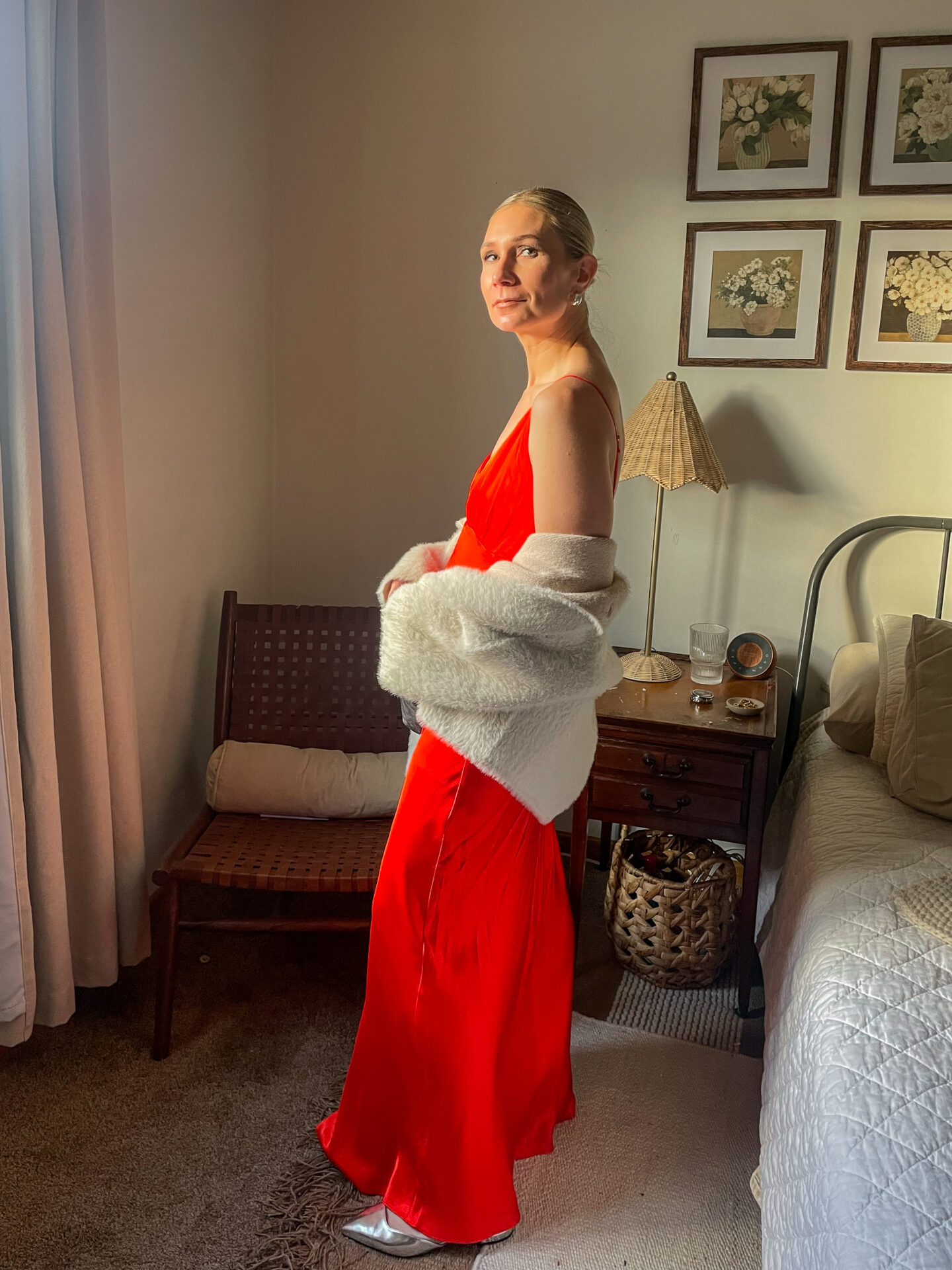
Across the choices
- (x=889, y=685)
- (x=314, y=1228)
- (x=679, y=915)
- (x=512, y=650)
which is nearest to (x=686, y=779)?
(x=679, y=915)

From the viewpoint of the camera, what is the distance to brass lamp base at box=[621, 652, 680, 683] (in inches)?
87.3

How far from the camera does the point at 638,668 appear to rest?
224 centimetres

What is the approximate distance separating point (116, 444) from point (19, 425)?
0.82 ft

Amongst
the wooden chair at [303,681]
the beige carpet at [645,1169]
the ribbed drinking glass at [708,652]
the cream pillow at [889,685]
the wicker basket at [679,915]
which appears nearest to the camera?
the beige carpet at [645,1169]

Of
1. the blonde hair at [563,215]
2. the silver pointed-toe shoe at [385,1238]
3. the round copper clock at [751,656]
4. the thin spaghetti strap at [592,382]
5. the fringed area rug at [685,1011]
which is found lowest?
the silver pointed-toe shoe at [385,1238]

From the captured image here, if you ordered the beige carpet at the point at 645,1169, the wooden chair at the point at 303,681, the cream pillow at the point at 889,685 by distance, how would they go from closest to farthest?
the beige carpet at the point at 645,1169 < the cream pillow at the point at 889,685 < the wooden chair at the point at 303,681

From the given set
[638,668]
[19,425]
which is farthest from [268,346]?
[638,668]

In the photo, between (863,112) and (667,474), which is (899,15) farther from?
(667,474)

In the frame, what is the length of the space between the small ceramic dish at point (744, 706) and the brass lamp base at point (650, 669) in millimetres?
181

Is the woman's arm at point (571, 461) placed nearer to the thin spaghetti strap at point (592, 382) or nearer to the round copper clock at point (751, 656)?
the thin spaghetti strap at point (592, 382)

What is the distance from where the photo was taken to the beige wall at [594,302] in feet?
7.35

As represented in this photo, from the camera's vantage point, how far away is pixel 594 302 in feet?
7.80

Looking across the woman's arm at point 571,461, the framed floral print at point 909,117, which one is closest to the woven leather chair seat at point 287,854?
the woman's arm at point 571,461

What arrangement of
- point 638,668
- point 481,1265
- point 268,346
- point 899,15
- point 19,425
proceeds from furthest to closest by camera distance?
point 268,346
point 638,668
point 899,15
point 19,425
point 481,1265
